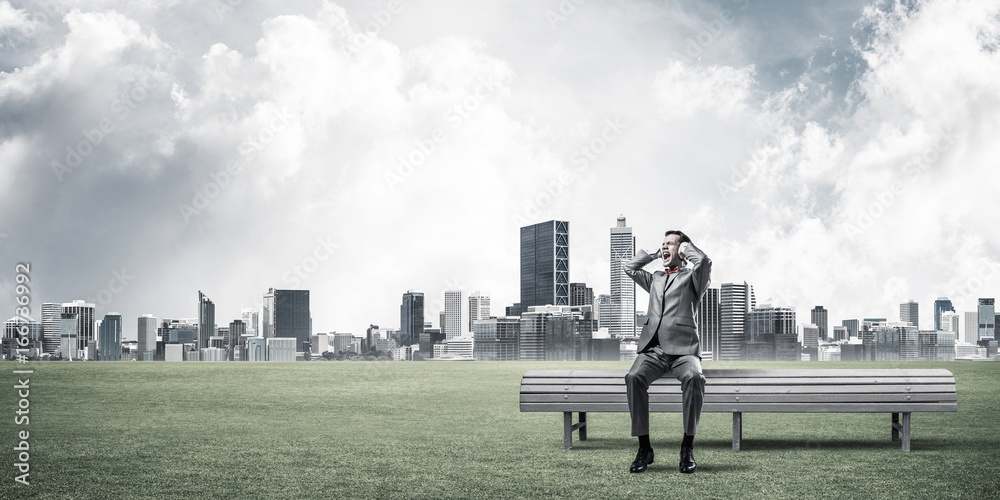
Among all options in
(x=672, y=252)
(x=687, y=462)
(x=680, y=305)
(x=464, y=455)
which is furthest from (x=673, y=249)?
(x=464, y=455)

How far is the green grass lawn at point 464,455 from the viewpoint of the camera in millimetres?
7578

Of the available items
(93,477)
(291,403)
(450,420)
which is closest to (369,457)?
(93,477)

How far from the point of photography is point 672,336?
8.84 meters

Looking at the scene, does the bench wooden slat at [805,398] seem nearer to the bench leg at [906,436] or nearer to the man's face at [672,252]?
the bench leg at [906,436]

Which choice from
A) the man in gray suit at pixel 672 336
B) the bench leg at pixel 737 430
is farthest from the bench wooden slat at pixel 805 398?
the man in gray suit at pixel 672 336

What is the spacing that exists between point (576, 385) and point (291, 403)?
1056 centimetres

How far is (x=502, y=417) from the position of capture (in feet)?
48.8

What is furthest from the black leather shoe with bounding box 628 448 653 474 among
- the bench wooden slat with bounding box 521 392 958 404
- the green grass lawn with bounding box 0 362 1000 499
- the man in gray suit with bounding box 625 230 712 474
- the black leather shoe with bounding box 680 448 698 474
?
the bench wooden slat with bounding box 521 392 958 404

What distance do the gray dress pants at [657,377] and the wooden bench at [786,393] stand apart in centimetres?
69

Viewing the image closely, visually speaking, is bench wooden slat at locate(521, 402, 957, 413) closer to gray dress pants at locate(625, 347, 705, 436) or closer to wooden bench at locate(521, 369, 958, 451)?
wooden bench at locate(521, 369, 958, 451)

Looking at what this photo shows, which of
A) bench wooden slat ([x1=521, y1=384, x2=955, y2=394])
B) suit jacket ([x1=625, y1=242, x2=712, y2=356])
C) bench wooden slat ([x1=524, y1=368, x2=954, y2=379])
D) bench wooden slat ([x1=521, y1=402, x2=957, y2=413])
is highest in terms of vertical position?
suit jacket ([x1=625, y1=242, x2=712, y2=356])

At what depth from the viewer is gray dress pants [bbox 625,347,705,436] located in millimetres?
8445

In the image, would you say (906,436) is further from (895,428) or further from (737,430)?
(737,430)

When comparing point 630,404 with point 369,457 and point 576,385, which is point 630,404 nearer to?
point 576,385
